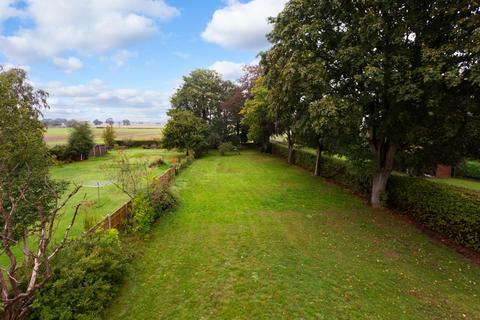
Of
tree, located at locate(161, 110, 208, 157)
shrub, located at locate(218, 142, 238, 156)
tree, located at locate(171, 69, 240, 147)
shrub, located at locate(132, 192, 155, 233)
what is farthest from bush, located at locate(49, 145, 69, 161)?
shrub, located at locate(132, 192, 155, 233)

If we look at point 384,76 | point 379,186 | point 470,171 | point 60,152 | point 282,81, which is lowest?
point 60,152

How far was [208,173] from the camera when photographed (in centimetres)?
2050

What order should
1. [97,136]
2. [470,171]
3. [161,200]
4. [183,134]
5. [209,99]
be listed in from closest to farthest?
[161,200] → [470,171] → [183,134] → [209,99] → [97,136]

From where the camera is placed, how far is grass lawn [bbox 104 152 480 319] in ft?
17.5

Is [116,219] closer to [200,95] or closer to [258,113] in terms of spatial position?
[258,113]

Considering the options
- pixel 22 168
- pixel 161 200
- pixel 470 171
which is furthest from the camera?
pixel 470 171

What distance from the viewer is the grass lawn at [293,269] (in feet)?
17.5

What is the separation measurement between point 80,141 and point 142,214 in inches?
986

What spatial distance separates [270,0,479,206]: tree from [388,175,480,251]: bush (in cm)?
132

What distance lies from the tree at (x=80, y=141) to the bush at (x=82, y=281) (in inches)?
1055

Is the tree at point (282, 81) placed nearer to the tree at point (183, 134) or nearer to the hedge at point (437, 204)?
the hedge at point (437, 204)

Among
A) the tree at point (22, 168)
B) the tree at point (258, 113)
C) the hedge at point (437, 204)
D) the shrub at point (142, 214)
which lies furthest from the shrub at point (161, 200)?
the tree at point (258, 113)

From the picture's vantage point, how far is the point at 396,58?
806cm

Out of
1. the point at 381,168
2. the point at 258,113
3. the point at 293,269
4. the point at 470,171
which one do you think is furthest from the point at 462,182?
the point at 293,269
